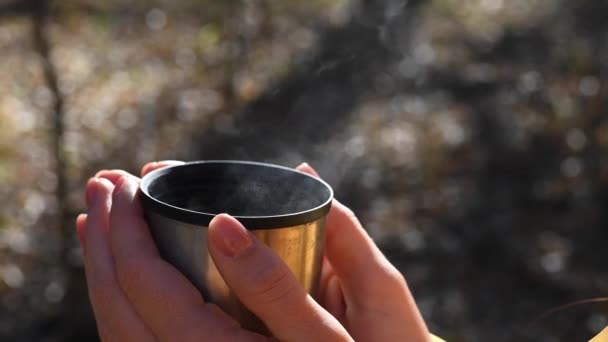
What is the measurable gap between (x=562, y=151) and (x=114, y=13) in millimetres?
2735

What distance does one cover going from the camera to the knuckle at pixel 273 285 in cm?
87

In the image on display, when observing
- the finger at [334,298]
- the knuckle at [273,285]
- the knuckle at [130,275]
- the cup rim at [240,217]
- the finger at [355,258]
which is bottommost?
the finger at [334,298]

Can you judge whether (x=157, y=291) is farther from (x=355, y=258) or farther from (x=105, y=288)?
(x=355, y=258)

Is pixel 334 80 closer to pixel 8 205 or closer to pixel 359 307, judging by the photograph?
pixel 8 205

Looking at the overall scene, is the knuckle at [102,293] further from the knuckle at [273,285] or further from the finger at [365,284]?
the finger at [365,284]

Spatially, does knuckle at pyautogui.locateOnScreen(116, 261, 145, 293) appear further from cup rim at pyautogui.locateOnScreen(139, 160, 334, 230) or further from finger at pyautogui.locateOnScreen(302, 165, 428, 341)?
finger at pyautogui.locateOnScreen(302, 165, 428, 341)

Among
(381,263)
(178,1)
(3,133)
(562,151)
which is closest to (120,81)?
(3,133)

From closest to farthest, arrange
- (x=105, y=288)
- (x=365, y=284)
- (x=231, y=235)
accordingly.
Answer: (x=231, y=235) < (x=105, y=288) < (x=365, y=284)

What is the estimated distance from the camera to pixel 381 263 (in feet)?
3.87

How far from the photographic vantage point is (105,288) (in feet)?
3.23

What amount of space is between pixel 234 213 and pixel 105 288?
0.91 ft

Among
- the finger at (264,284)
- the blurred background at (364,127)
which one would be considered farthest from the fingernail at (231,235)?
the blurred background at (364,127)

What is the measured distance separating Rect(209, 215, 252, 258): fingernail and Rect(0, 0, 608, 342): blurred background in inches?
53.9

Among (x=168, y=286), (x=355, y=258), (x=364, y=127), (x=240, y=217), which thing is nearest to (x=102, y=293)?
(x=168, y=286)
